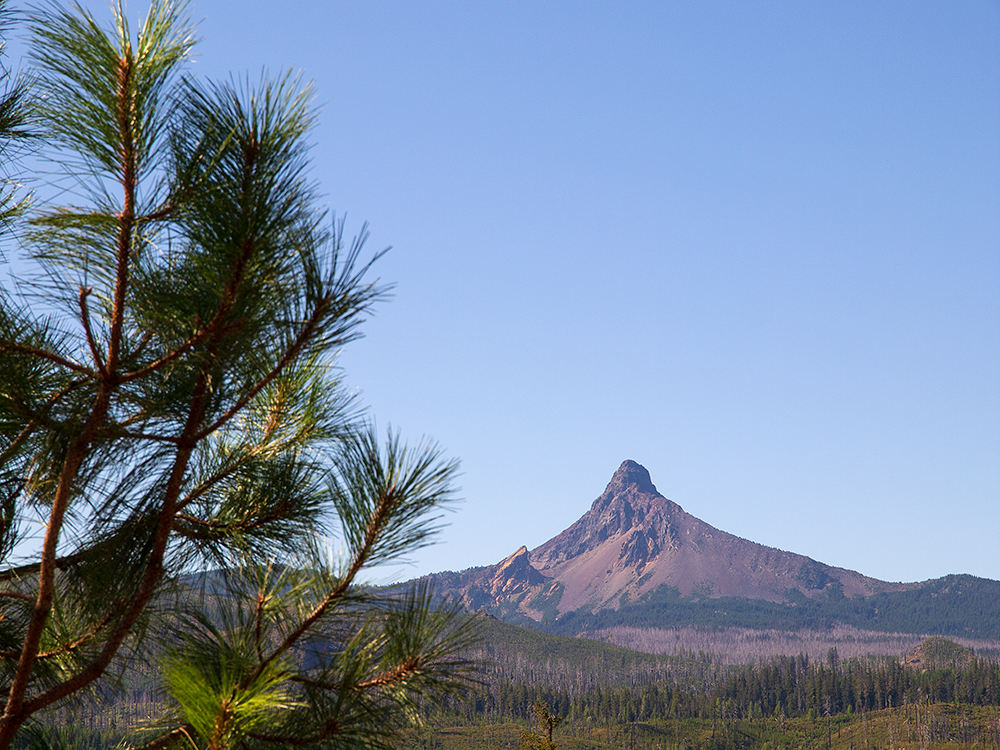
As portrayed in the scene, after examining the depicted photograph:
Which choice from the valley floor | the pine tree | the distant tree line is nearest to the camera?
the pine tree

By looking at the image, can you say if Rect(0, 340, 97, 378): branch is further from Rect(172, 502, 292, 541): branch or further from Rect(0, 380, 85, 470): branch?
Rect(172, 502, 292, 541): branch

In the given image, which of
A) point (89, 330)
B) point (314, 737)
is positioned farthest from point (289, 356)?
point (314, 737)

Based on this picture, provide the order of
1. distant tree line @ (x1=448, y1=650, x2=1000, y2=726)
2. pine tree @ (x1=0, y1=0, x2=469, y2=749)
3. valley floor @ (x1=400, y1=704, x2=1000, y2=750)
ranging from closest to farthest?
1. pine tree @ (x1=0, y1=0, x2=469, y2=749)
2. valley floor @ (x1=400, y1=704, x2=1000, y2=750)
3. distant tree line @ (x1=448, y1=650, x2=1000, y2=726)

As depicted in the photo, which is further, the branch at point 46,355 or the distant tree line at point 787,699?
the distant tree line at point 787,699

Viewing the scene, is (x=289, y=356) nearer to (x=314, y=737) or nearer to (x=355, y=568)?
(x=355, y=568)

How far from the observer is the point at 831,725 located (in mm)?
174375

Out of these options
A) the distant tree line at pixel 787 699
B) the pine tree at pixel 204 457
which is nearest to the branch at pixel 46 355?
the pine tree at pixel 204 457

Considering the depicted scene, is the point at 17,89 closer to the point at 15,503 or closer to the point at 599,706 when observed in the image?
the point at 15,503

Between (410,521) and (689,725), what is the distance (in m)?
184

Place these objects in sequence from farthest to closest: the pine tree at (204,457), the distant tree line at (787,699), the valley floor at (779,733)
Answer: the distant tree line at (787,699) → the valley floor at (779,733) → the pine tree at (204,457)

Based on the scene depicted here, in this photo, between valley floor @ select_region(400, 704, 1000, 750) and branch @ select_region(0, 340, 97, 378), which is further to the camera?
valley floor @ select_region(400, 704, 1000, 750)

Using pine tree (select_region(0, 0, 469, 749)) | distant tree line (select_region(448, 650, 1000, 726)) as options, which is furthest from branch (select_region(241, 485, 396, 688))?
distant tree line (select_region(448, 650, 1000, 726))

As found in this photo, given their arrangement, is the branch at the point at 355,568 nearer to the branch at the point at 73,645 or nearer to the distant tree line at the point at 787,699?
the branch at the point at 73,645

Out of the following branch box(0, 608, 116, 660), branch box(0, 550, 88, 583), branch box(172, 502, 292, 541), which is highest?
branch box(172, 502, 292, 541)
